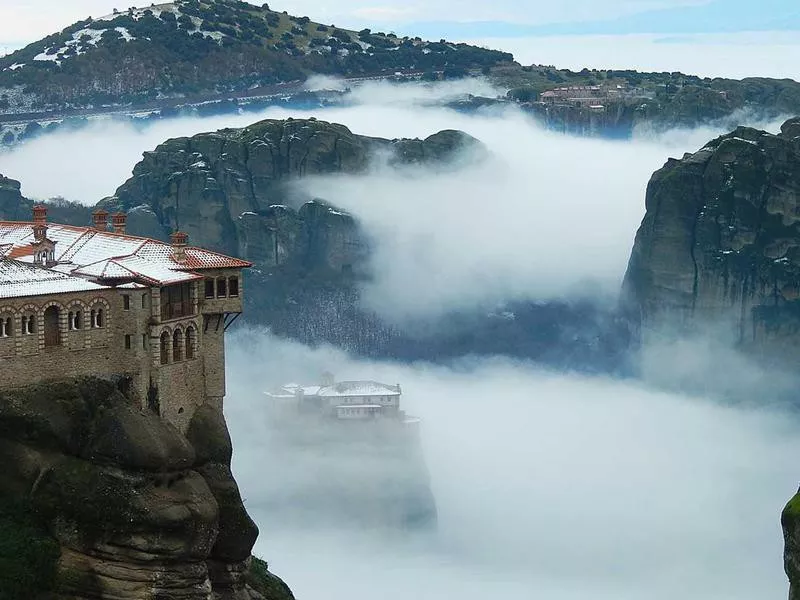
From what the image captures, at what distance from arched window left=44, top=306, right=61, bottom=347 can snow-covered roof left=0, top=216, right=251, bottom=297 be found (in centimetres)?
104

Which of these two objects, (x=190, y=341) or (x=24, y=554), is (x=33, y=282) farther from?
(x=24, y=554)

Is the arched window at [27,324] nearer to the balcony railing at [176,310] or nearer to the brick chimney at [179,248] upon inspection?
the balcony railing at [176,310]

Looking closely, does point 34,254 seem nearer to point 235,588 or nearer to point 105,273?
point 105,273

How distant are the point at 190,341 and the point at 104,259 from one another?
5.95 metres

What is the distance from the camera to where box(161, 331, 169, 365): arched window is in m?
117

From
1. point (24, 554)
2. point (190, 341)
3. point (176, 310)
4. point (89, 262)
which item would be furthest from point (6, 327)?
point (190, 341)

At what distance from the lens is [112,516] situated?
371 feet

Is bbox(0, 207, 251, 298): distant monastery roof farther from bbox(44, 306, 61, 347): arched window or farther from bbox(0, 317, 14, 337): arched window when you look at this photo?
bbox(0, 317, 14, 337): arched window

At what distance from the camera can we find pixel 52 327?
371 ft

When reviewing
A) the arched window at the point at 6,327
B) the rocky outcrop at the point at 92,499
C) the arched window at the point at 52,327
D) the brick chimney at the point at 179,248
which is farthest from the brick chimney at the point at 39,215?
the arched window at the point at 6,327

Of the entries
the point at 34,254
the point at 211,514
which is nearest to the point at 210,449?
the point at 211,514

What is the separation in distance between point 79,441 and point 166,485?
483 centimetres

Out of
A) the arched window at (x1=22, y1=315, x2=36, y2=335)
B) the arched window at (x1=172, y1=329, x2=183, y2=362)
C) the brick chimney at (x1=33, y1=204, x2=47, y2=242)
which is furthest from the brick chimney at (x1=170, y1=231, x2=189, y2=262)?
the arched window at (x1=22, y1=315, x2=36, y2=335)

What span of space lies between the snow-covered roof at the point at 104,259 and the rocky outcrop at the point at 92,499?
5.24 metres
